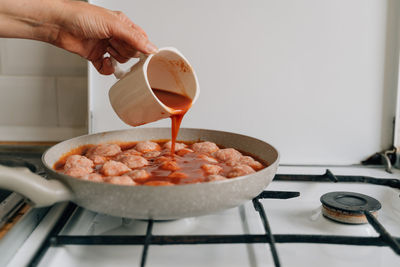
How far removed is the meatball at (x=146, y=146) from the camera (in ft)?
3.23

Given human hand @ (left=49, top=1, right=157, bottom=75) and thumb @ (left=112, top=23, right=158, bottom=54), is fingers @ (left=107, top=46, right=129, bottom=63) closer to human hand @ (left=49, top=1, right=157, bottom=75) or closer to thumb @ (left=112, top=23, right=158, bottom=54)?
human hand @ (left=49, top=1, right=157, bottom=75)

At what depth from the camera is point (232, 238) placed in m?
0.68

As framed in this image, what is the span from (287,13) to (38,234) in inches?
32.5

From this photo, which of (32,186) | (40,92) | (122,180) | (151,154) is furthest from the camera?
(40,92)

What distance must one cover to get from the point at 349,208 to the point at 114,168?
47 centimetres

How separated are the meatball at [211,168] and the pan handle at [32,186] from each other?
28 cm

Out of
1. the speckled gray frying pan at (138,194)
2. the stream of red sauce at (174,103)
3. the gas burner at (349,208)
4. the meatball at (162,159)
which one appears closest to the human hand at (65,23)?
the stream of red sauce at (174,103)

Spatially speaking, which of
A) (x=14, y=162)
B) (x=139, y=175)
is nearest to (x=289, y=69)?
(x=139, y=175)

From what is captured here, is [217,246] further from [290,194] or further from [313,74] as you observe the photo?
[313,74]

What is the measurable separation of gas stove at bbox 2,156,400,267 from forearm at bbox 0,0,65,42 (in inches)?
16.2

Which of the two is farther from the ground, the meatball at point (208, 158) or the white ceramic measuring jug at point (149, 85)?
the white ceramic measuring jug at point (149, 85)

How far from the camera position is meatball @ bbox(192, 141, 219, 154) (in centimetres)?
98

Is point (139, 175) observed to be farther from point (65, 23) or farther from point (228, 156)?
point (65, 23)

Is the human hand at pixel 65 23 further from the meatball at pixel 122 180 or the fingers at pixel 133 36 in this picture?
the meatball at pixel 122 180
